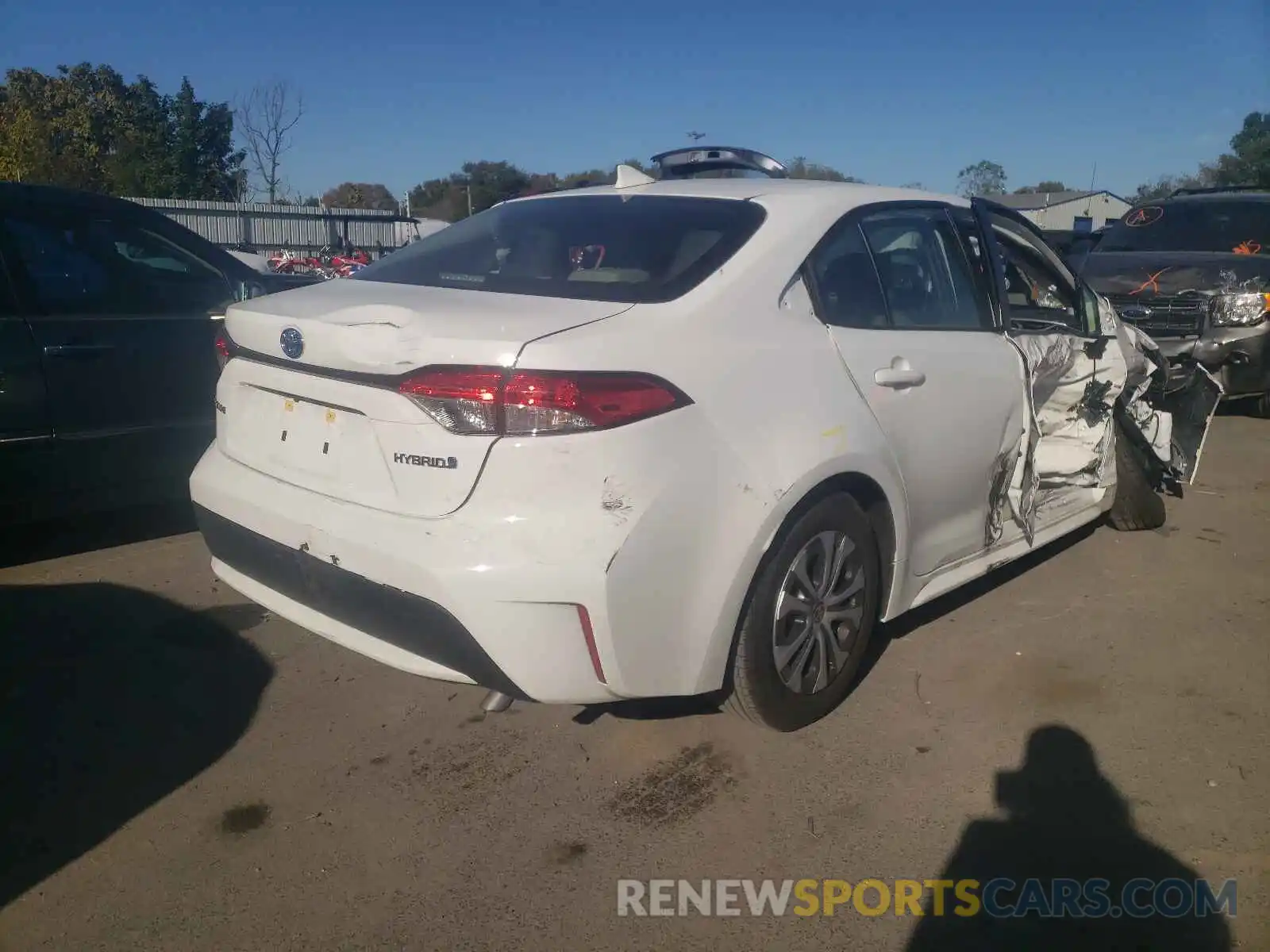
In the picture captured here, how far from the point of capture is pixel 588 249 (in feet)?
10.7

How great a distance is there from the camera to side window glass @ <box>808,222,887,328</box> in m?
3.21

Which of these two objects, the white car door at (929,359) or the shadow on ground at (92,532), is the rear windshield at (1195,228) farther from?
the shadow on ground at (92,532)

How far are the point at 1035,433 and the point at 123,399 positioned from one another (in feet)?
12.8

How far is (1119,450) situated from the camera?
5.27 metres

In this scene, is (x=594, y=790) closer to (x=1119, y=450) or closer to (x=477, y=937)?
(x=477, y=937)

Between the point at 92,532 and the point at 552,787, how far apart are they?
133 inches

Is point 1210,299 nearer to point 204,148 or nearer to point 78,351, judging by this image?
point 78,351

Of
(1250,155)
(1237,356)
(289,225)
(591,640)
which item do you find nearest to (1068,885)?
(591,640)

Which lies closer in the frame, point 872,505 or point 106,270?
point 872,505

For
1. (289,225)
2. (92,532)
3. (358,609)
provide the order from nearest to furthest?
(358,609)
(92,532)
(289,225)

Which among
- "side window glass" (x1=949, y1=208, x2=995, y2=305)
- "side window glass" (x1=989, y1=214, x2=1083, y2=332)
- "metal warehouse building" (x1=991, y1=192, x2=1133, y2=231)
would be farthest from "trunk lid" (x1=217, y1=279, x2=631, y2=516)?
"metal warehouse building" (x1=991, y1=192, x2=1133, y2=231)

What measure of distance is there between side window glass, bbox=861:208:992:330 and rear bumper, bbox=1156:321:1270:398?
4.43 metres

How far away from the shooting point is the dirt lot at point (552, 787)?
248 cm

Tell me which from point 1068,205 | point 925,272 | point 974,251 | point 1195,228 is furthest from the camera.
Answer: point 1068,205
